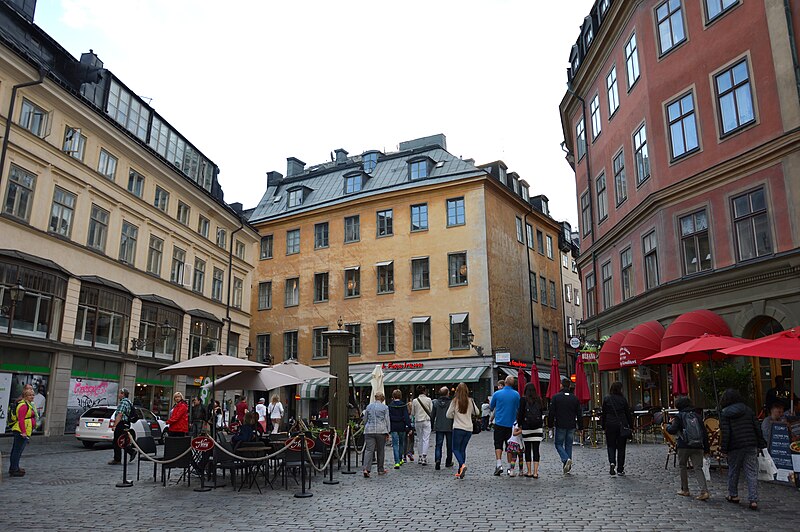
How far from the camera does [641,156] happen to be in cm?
2186

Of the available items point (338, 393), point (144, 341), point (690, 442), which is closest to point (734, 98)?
point (690, 442)

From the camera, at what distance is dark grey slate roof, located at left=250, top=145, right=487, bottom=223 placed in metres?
40.4

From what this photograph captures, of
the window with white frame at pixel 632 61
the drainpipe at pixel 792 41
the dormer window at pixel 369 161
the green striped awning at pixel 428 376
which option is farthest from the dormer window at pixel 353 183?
the drainpipe at pixel 792 41

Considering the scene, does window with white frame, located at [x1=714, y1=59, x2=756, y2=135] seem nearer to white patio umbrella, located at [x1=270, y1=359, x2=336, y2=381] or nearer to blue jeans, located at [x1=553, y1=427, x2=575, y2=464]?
blue jeans, located at [x1=553, y1=427, x2=575, y2=464]

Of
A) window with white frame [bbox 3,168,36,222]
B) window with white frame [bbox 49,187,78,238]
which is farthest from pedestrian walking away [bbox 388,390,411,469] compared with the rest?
window with white frame [bbox 49,187,78,238]

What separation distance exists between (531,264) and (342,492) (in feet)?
114

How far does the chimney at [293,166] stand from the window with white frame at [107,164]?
25875 millimetres

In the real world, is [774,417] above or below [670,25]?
below

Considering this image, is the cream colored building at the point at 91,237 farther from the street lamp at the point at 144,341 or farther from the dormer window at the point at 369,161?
the dormer window at the point at 369,161

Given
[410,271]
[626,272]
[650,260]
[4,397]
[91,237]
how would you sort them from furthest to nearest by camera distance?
[410,271] < [91,237] < [626,272] < [650,260] < [4,397]

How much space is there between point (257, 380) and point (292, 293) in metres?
29.2

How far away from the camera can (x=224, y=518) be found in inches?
338

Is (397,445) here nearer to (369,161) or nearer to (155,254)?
(155,254)

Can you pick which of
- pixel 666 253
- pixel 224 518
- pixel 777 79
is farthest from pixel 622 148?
pixel 224 518
